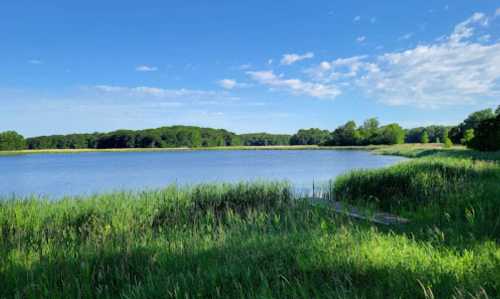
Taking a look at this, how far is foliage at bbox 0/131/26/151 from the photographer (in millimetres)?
76562

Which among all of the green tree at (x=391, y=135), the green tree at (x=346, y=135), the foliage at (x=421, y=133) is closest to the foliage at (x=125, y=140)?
the green tree at (x=346, y=135)

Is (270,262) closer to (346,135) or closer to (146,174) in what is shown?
(146,174)

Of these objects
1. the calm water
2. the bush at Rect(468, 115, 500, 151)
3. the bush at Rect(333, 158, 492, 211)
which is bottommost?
the calm water

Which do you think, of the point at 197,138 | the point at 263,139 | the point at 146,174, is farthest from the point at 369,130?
the point at 146,174

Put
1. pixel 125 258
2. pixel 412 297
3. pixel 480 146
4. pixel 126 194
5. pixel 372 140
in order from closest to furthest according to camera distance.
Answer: pixel 412 297, pixel 125 258, pixel 126 194, pixel 480 146, pixel 372 140

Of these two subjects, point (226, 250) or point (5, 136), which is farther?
point (5, 136)

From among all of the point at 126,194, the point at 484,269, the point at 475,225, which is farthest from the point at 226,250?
the point at 126,194

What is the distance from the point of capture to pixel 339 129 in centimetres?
10494

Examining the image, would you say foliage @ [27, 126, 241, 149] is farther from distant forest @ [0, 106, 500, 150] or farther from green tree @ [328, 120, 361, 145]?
green tree @ [328, 120, 361, 145]

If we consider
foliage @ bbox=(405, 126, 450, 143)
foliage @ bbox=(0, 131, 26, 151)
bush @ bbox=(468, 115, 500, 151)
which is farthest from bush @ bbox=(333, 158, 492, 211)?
foliage @ bbox=(405, 126, 450, 143)

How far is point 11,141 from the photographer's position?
7869 cm

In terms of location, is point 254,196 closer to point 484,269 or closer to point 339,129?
point 484,269

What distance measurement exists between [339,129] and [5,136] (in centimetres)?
9528

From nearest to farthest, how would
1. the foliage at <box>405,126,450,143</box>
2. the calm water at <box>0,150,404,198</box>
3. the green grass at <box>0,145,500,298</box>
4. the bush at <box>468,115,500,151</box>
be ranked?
the green grass at <box>0,145,500,298</box> → the calm water at <box>0,150,404,198</box> → the bush at <box>468,115,500,151</box> → the foliage at <box>405,126,450,143</box>
